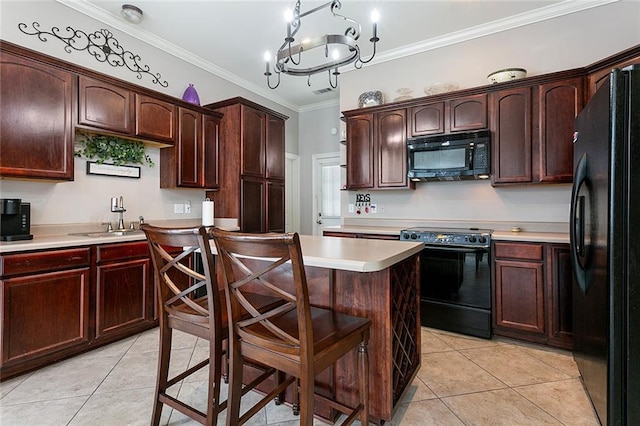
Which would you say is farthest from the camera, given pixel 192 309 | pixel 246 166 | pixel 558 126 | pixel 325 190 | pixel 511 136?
pixel 325 190

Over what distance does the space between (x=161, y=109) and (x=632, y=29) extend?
15.5 ft

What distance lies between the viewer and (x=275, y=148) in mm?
4746

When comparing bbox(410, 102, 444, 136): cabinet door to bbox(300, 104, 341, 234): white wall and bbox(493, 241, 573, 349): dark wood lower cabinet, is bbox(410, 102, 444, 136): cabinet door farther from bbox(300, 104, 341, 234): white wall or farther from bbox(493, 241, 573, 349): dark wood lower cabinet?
bbox(300, 104, 341, 234): white wall

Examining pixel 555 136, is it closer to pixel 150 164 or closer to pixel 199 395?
pixel 199 395

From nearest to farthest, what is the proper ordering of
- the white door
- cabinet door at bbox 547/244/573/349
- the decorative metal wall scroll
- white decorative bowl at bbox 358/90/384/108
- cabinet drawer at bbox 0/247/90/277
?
cabinet drawer at bbox 0/247/90/277 → cabinet door at bbox 547/244/573/349 → the decorative metal wall scroll → white decorative bowl at bbox 358/90/384/108 → the white door

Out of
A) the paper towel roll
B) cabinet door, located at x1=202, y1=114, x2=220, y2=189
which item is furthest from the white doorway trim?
the paper towel roll

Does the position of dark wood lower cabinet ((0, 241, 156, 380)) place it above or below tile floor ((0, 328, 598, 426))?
above

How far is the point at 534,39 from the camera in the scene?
3.38 metres

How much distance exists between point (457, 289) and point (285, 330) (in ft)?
7.22

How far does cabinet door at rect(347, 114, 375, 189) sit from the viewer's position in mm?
3984

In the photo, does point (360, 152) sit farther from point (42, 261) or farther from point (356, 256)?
point (42, 261)

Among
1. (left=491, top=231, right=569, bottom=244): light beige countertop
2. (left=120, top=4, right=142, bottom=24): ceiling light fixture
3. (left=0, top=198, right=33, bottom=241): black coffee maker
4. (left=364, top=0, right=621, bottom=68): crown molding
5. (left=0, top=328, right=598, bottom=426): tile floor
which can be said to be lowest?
(left=0, top=328, right=598, bottom=426): tile floor

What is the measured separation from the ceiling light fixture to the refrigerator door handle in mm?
3984

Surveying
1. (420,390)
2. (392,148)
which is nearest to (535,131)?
(392,148)
